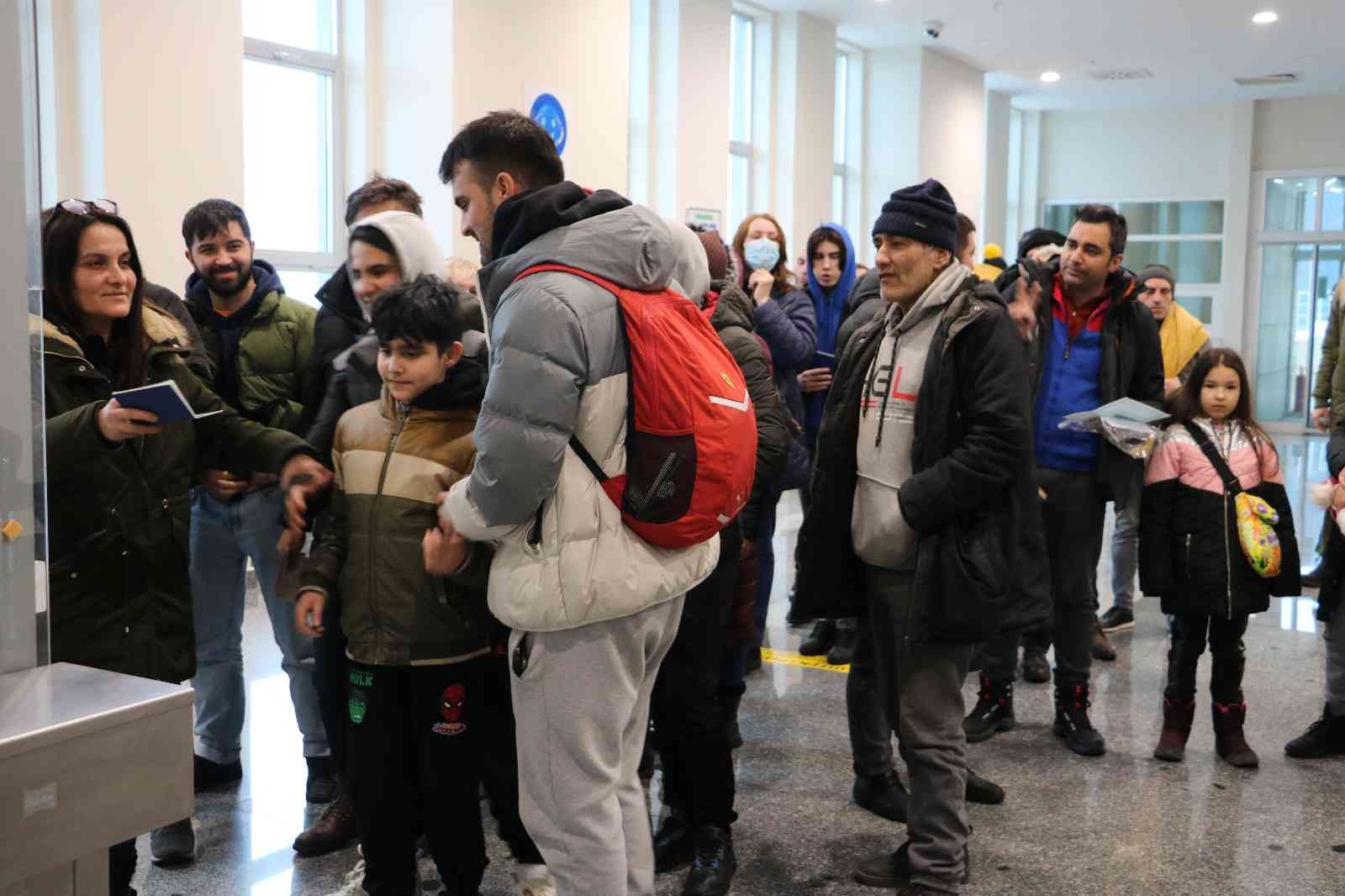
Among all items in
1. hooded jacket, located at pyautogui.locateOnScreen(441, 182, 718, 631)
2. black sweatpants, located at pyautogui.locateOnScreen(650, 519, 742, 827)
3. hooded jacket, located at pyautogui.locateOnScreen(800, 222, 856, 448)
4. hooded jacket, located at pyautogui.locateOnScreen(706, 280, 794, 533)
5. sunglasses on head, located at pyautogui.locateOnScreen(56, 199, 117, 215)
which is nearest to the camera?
hooded jacket, located at pyautogui.locateOnScreen(441, 182, 718, 631)

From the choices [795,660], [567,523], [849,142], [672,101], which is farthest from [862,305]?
[849,142]

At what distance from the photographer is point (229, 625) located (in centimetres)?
361

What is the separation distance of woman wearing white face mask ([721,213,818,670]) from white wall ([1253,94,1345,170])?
48.6 ft

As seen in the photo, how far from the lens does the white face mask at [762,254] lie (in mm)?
4930

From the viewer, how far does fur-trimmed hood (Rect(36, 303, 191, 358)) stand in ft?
8.29

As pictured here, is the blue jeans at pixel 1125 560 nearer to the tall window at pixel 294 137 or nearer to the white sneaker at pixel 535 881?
the white sneaker at pixel 535 881

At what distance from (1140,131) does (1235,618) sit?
1620 cm

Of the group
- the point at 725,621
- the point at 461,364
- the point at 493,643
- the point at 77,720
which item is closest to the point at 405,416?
the point at 461,364

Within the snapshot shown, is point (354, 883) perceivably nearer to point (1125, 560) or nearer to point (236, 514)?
point (236, 514)

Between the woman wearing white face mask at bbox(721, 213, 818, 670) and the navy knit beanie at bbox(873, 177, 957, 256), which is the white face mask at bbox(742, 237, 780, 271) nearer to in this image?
the woman wearing white face mask at bbox(721, 213, 818, 670)

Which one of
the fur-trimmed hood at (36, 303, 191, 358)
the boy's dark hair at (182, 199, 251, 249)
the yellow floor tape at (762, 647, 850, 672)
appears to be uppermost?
the boy's dark hair at (182, 199, 251, 249)

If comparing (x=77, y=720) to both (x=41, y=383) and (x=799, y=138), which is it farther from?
(x=799, y=138)

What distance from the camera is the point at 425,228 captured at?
293 cm

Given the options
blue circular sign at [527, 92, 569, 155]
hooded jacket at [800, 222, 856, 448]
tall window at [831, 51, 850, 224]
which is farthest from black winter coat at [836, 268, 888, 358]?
tall window at [831, 51, 850, 224]
